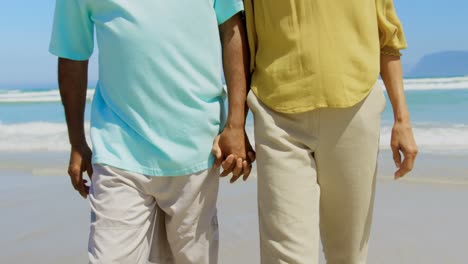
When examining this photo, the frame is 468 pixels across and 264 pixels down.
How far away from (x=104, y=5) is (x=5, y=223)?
125 inches

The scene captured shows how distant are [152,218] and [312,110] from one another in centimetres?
71

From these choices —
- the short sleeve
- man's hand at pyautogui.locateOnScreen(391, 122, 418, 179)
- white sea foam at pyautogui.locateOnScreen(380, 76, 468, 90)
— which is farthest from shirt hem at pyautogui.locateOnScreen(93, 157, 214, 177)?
white sea foam at pyautogui.locateOnScreen(380, 76, 468, 90)

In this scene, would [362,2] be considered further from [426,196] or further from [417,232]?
[426,196]

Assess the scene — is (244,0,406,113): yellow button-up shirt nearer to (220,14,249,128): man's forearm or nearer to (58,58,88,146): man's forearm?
(220,14,249,128): man's forearm

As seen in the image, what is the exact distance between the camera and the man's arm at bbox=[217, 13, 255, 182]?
2.10m

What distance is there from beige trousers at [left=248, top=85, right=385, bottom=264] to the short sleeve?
0.31 metres

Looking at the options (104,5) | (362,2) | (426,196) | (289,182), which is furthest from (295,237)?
(426,196)

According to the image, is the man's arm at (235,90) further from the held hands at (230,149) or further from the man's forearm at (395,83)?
the man's forearm at (395,83)

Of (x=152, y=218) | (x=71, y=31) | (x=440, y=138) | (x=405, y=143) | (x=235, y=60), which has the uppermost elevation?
(x=71, y=31)

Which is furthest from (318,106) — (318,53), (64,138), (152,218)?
(64,138)

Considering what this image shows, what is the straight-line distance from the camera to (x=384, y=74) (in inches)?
89.2

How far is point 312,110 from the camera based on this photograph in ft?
6.73

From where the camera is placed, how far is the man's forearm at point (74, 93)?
214 centimetres

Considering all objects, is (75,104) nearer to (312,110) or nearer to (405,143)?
(312,110)
